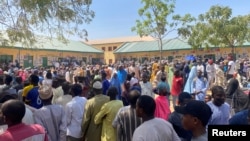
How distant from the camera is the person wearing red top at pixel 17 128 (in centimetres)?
292

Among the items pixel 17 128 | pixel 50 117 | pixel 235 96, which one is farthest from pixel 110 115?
pixel 235 96

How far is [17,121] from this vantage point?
3041 mm

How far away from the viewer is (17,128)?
2.98 metres

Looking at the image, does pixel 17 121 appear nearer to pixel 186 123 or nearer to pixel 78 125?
pixel 186 123

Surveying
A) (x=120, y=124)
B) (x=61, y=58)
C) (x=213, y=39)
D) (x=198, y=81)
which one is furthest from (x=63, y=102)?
(x=61, y=58)

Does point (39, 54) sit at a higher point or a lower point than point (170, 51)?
lower

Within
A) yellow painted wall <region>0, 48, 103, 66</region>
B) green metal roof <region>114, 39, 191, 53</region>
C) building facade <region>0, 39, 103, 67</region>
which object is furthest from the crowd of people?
green metal roof <region>114, 39, 191, 53</region>

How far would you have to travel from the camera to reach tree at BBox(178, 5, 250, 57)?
30734 millimetres

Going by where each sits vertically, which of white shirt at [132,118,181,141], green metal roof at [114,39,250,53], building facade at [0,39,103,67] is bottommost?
white shirt at [132,118,181,141]

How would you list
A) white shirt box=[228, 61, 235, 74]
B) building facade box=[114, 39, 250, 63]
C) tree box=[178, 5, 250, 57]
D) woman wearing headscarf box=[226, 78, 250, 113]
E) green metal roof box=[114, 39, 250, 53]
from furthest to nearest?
green metal roof box=[114, 39, 250, 53] → building facade box=[114, 39, 250, 63] → tree box=[178, 5, 250, 57] → white shirt box=[228, 61, 235, 74] → woman wearing headscarf box=[226, 78, 250, 113]

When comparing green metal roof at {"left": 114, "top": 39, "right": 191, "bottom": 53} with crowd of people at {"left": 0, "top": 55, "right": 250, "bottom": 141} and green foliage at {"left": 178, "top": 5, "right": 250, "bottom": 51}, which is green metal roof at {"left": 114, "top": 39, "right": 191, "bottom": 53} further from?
crowd of people at {"left": 0, "top": 55, "right": 250, "bottom": 141}

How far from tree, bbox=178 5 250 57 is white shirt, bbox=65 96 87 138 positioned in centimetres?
2624

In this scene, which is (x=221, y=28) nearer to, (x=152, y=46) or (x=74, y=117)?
(x=152, y=46)

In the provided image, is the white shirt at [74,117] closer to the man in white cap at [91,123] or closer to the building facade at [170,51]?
the man in white cap at [91,123]
